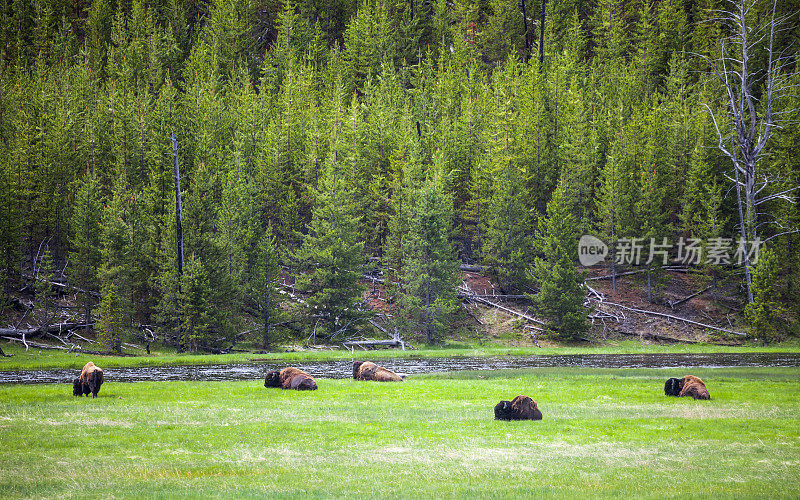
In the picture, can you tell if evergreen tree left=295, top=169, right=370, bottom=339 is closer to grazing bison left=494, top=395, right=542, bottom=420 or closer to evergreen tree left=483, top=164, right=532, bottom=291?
evergreen tree left=483, top=164, right=532, bottom=291

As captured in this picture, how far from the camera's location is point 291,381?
2575 centimetres

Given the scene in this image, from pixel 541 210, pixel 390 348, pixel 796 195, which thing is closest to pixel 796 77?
pixel 796 195

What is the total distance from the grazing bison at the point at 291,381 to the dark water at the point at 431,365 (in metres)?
5.40

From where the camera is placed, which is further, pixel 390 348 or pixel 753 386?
pixel 390 348

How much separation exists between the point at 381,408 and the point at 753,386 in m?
16.0

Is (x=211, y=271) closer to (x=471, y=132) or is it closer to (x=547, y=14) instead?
(x=471, y=132)

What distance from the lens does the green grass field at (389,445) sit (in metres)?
11.0

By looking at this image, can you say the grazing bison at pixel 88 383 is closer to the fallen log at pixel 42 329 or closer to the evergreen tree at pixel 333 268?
the fallen log at pixel 42 329

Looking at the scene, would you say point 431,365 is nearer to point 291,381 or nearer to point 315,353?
point 315,353

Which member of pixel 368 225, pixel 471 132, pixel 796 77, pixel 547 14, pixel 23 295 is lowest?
pixel 23 295

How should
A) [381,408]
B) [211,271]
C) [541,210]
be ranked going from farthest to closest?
[541,210] < [211,271] < [381,408]

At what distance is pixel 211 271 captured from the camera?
47.1 m

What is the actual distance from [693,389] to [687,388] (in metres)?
0.22

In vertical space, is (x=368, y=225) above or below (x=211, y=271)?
above
